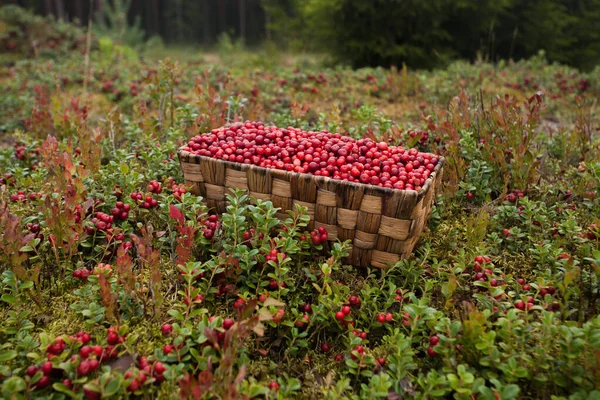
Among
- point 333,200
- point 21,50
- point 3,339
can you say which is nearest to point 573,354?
point 333,200

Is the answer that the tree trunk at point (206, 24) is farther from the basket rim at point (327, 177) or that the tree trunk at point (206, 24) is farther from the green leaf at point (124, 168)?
the basket rim at point (327, 177)

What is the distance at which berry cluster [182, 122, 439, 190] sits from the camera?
10.3 feet

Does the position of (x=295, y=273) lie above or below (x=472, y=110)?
below

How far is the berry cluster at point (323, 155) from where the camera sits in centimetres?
314

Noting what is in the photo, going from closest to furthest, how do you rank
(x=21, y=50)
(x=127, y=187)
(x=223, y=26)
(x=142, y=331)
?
(x=142, y=331), (x=127, y=187), (x=21, y=50), (x=223, y=26)

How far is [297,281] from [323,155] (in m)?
0.93

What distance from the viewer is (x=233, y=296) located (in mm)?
2963

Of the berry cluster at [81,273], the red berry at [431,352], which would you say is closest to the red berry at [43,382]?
the berry cluster at [81,273]

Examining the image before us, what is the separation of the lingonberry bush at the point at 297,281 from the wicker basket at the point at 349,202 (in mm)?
121

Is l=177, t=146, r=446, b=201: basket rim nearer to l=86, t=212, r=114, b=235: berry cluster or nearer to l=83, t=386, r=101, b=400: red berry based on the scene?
l=86, t=212, r=114, b=235: berry cluster

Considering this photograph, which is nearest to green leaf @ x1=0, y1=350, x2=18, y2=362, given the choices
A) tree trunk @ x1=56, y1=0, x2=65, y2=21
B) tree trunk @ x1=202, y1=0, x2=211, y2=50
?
tree trunk @ x1=56, y1=0, x2=65, y2=21

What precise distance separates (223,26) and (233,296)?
55.7 ft

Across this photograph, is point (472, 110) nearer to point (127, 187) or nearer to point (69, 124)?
point (127, 187)

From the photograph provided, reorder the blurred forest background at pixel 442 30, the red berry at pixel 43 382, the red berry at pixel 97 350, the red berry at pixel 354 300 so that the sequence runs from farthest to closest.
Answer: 1. the blurred forest background at pixel 442 30
2. the red berry at pixel 354 300
3. the red berry at pixel 97 350
4. the red berry at pixel 43 382
